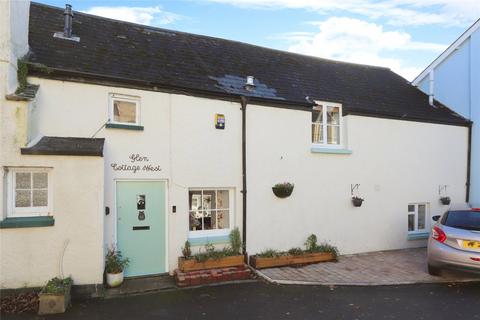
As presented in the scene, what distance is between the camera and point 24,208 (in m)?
6.94

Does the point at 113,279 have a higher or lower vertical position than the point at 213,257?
lower

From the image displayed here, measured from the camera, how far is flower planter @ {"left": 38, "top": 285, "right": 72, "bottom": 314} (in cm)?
607

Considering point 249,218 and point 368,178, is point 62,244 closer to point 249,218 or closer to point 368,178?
point 249,218

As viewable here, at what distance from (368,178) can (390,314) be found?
553 cm

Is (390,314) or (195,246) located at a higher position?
(195,246)

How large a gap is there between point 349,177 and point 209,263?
503cm

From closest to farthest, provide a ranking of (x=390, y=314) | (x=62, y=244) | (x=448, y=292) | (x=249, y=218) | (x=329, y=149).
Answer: (x=390, y=314) < (x=62, y=244) < (x=448, y=292) < (x=249, y=218) < (x=329, y=149)

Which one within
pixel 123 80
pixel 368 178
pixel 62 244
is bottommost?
pixel 62 244

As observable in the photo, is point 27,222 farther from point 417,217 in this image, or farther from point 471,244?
point 417,217

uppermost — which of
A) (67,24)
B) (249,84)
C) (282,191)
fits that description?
(67,24)

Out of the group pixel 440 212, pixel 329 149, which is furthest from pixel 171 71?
pixel 440 212

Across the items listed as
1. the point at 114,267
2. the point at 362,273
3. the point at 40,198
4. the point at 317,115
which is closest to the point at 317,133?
the point at 317,115

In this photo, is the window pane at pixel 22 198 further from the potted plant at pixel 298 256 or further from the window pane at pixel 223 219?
the potted plant at pixel 298 256

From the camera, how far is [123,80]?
314 inches
